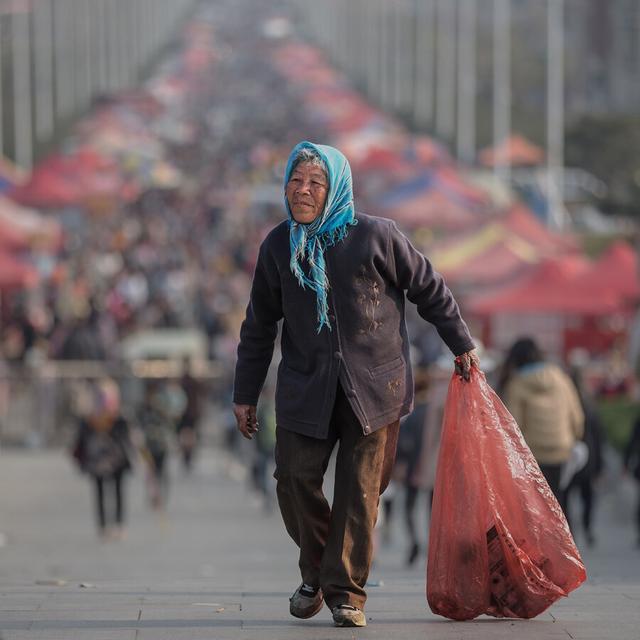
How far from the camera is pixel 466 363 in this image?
678cm

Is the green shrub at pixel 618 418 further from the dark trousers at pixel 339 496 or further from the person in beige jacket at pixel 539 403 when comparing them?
the dark trousers at pixel 339 496

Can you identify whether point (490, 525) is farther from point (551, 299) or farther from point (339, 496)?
point (551, 299)

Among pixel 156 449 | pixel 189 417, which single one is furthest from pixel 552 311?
pixel 156 449

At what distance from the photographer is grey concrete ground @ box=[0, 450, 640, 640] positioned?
6.52 metres

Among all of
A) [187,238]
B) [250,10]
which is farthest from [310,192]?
[250,10]

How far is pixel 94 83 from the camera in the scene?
114 meters

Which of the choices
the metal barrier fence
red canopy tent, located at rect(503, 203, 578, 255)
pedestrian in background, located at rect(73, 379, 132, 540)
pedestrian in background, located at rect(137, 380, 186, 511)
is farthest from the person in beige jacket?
red canopy tent, located at rect(503, 203, 578, 255)

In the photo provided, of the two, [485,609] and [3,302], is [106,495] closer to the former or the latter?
[485,609]

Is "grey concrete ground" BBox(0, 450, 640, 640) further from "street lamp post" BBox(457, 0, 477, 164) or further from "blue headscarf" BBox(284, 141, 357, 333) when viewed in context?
"street lamp post" BBox(457, 0, 477, 164)

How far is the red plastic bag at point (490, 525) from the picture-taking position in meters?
6.66

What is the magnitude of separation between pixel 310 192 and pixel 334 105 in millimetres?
76815

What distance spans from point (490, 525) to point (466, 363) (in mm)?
491

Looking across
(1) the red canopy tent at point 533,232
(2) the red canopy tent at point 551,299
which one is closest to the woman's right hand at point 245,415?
(2) the red canopy tent at point 551,299

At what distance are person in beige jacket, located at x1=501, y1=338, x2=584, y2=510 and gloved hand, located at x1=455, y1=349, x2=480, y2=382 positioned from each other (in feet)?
11.2
